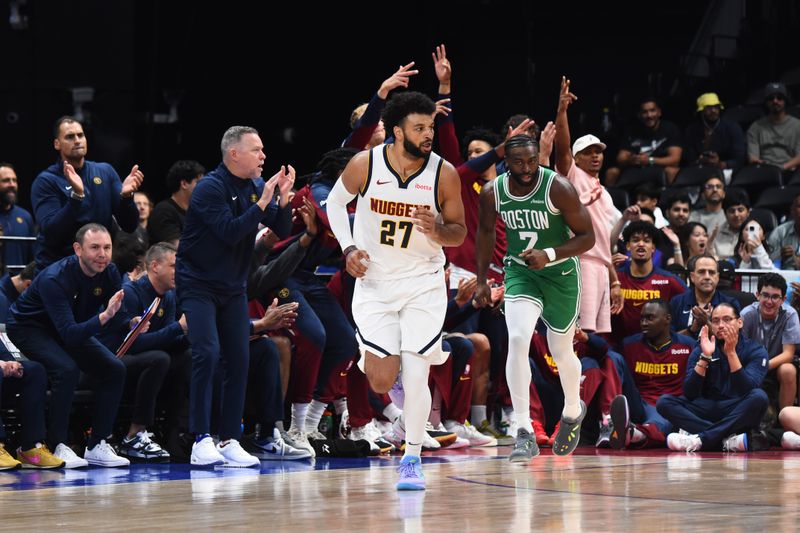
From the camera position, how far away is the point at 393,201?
6.70 metres

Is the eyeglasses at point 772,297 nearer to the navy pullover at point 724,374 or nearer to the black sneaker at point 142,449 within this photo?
the navy pullover at point 724,374

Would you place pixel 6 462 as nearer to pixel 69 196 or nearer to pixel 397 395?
pixel 69 196


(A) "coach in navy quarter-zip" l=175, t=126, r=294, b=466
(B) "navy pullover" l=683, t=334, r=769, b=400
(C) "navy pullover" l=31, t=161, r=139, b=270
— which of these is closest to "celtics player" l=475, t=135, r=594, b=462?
(A) "coach in navy quarter-zip" l=175, t=126, r=294, b=466

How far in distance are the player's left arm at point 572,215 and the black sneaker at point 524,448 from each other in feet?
3.54

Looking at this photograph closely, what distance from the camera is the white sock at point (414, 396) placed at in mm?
6637

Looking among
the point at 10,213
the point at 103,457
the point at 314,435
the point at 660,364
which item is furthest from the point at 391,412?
the point at 10,213

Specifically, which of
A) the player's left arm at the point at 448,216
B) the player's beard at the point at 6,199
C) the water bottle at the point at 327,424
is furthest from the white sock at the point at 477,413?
the player's beard at the point at 6,199

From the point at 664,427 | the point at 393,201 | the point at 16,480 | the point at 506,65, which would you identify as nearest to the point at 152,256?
the point at 16,480

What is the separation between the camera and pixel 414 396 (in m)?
6.64

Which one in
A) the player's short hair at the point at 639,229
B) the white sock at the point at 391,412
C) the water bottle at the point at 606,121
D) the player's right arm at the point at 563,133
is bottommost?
the white sock at the point at 391,412

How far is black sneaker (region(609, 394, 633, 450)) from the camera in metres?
9.19

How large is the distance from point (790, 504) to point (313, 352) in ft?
12.6

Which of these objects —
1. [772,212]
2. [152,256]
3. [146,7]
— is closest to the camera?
[152,256]

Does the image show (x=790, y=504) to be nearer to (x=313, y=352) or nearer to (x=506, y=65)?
(x=313, y=352)
